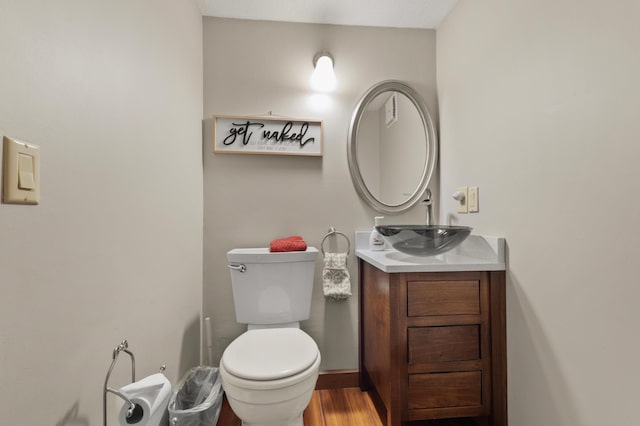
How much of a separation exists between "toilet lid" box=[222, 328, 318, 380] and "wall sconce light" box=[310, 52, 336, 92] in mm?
1357

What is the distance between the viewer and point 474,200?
4.83 feet

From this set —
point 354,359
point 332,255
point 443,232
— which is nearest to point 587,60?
point 443,232

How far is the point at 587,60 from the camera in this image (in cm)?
90

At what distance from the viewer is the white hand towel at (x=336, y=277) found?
1713 millimetres

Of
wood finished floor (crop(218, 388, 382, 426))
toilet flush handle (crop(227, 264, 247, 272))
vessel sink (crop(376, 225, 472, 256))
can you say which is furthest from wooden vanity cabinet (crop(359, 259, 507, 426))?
toilet flush handle (crop(227, 264, 247, 272))

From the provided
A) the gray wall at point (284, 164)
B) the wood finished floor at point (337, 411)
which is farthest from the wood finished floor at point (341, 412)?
the gray wall at point (284, 164)

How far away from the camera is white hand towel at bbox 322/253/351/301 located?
1.71 m

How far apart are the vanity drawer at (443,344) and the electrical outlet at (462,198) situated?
0.58m

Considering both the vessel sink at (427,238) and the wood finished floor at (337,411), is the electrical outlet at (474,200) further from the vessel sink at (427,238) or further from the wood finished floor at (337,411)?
the wood finished floor at (337,411)

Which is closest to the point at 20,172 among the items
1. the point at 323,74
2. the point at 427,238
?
the point at 427,238

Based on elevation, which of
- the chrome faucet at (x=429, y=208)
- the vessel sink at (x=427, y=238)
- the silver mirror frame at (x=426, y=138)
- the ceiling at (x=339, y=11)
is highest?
Result: the ceiling at (x=339, y=11)

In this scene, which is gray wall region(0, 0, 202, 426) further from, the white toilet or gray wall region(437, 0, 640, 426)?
gray wall region(437, 0, 640, 426)

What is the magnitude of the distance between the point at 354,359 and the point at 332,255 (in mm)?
647

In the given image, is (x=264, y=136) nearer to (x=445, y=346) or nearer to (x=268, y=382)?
(x=268, y=382)
